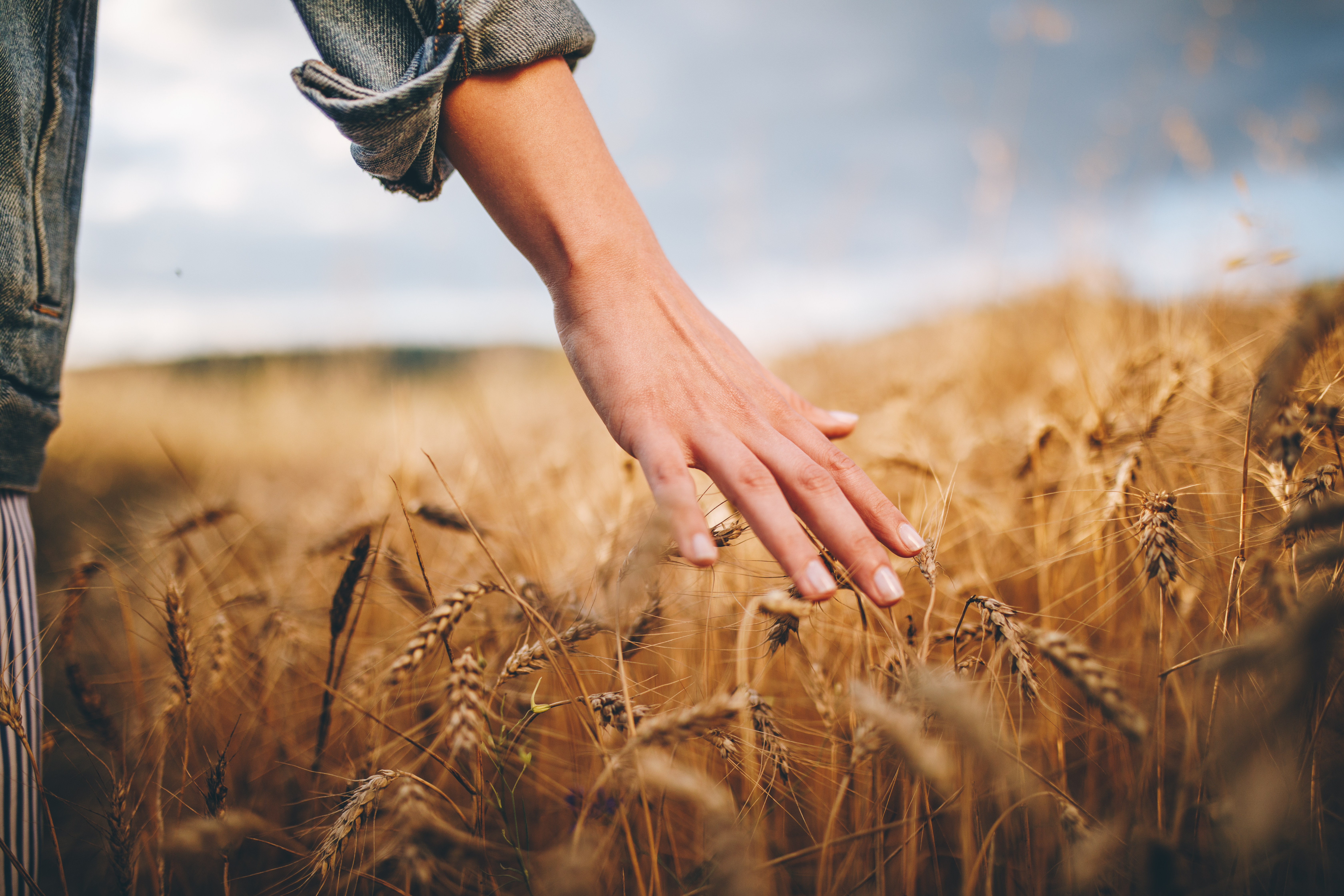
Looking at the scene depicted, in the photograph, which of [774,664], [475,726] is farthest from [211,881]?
[774,664]

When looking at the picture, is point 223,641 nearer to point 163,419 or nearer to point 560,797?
point 560,797

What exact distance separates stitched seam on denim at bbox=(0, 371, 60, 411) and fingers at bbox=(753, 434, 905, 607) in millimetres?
1015

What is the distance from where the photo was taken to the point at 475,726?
618mm

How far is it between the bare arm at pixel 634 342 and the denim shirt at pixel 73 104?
6cm

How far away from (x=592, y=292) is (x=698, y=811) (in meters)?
0.94

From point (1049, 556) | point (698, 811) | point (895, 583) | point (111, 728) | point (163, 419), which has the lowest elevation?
point (698, 811)

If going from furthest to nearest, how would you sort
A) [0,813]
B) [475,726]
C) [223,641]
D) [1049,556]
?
1. [1049,556]
2. [223,641]
3. [0,813]
4. [475,726]

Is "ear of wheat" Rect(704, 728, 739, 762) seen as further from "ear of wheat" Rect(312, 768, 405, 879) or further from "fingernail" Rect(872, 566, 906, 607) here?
"ear of wheat" Rect(312, 768, 405, 879)

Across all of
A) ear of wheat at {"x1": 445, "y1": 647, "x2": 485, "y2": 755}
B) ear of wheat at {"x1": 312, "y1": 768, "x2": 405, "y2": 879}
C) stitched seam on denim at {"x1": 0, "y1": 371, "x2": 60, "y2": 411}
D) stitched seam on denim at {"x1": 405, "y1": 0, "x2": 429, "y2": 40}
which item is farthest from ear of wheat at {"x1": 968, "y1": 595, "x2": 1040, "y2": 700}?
stitched seam on denim at {"x1": 0, "y1": 371, "x2": 60, "y2": 411}

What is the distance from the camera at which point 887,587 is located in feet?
2.53

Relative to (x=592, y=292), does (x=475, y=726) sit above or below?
below

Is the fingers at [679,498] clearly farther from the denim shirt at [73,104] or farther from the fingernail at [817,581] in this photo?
the denim shirt at [73,104]

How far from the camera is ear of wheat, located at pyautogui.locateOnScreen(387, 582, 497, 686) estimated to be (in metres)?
0.74

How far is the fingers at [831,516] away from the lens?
2.57 feet
